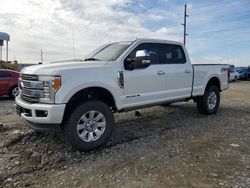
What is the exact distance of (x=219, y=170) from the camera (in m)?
4.48

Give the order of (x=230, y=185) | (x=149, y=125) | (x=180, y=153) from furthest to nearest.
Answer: (x=149, y=125) < (x=180, y=153) < (x=230, y=185)

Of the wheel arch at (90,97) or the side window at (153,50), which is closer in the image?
the wheel arch at (90,97)

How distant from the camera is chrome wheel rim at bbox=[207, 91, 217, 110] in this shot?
8680 mm

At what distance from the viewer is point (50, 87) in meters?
4.93

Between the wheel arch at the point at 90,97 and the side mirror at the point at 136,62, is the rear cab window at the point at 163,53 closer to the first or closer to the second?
the side mirror at the point at 136,62

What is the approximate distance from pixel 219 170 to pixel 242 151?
46.3 inches

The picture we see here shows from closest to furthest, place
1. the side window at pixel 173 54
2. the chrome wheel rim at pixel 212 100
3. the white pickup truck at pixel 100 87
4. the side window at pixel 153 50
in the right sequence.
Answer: the white pickup truck at pixel 100 87, the side window at pixel 153 50, the side window at pixel 173 54, the chrome wheel rim at pixel 212 100

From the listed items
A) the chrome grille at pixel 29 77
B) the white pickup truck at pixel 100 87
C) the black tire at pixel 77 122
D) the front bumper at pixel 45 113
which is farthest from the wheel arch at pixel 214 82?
the chrome grille at pixel 29 77

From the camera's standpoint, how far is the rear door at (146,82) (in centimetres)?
605

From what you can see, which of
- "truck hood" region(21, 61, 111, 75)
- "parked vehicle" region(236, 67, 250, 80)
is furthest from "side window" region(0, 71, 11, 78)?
"parked vehicle" region(236, 67, 250, 80)

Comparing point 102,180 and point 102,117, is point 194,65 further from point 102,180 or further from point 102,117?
point 102,180

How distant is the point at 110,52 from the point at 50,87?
6.34ft

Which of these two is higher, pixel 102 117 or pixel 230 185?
pixel 102 117

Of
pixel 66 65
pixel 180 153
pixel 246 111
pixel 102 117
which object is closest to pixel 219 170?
pixel 180 153
